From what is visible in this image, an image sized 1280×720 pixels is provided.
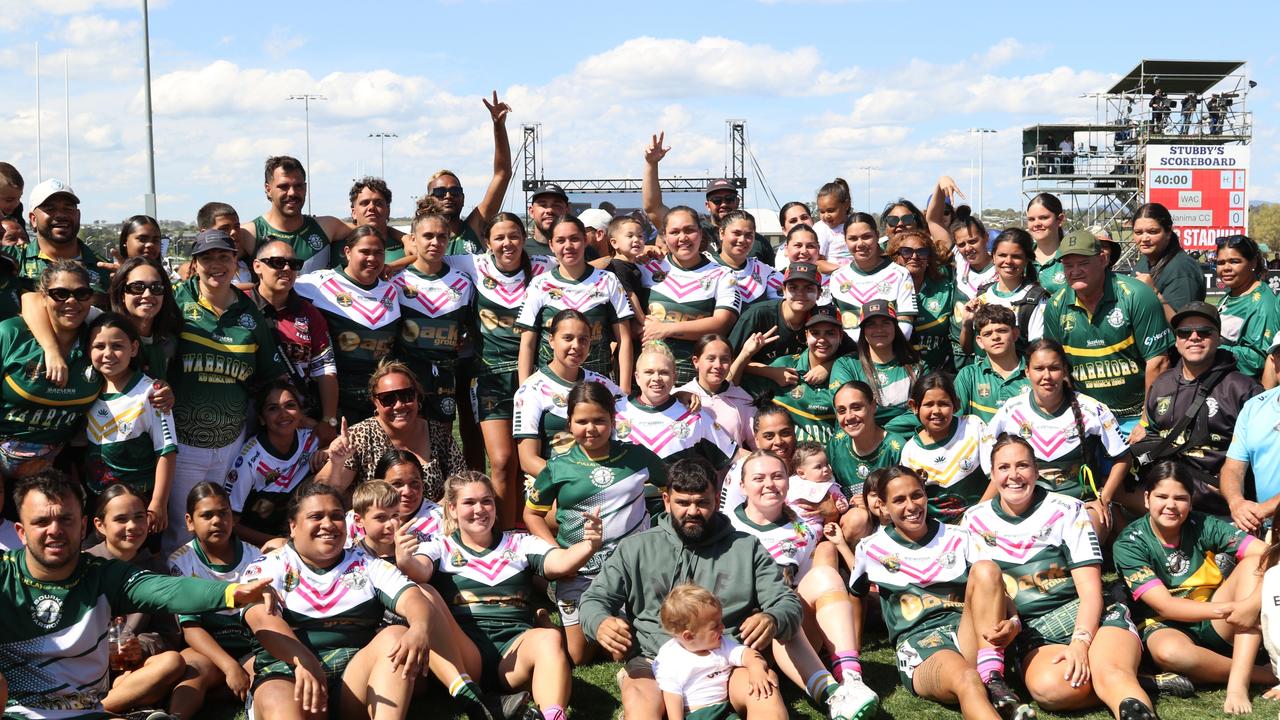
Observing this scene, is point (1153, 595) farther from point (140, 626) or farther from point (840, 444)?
point (140, 626)

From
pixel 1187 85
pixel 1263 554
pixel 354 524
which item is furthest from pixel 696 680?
pixel 1187 85

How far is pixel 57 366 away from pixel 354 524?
1598mm

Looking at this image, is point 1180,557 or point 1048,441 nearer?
point 1180,557

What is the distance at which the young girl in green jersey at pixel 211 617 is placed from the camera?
5145 mm

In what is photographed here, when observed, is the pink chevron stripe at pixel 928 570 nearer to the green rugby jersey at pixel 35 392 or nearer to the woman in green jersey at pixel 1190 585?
the woman in green jersey at pixel 1190 585

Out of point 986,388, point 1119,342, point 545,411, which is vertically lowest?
point 545,411

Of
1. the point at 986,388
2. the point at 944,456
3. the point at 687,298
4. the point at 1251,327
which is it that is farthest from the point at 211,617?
the point at 1251,327

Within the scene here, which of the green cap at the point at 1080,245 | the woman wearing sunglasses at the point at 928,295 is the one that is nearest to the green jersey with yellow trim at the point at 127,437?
the woman wearing sunglasses at the point at 928,295

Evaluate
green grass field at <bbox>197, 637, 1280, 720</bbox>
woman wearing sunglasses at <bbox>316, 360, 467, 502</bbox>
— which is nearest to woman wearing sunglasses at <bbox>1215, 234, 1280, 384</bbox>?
green grass field at <bbox>197, 637, 1280, 720</bbox>

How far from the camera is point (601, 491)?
595cm

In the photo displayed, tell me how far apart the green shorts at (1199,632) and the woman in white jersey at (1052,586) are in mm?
73

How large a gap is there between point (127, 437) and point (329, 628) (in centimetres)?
157

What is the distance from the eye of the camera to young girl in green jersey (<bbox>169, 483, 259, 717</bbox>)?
5.14 metres

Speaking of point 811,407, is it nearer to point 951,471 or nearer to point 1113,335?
point 951,471
